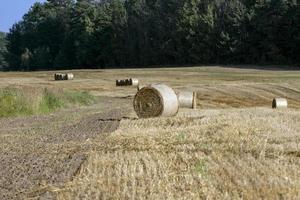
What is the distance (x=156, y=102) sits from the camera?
2056cm

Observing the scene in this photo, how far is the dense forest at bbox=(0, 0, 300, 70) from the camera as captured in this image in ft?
268

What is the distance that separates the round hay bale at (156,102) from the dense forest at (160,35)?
5933cm

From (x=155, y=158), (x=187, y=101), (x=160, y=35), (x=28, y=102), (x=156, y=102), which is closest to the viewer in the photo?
(x=155, y=158)

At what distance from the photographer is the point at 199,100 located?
3225 cm

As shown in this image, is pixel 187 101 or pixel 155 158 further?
pixel 187 101

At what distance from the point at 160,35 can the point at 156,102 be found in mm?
81243

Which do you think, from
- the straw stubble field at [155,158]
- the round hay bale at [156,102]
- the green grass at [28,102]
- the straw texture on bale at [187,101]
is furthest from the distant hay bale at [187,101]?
the straw stubble field at [155,158]

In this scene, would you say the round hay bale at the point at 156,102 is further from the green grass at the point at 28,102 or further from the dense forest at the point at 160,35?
the dense forest at the point at 160,35

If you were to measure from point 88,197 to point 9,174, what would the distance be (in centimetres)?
248

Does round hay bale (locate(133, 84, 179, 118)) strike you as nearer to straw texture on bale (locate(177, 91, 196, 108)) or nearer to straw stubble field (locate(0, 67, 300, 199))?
straw stubble field (locate(0, 67, 300, 199))

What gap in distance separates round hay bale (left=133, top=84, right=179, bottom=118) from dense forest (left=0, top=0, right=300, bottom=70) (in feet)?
195

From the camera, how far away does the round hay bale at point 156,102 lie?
67.3 ft

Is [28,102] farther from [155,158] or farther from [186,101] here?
[155,158]

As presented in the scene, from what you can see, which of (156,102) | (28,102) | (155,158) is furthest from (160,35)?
(155,158)
